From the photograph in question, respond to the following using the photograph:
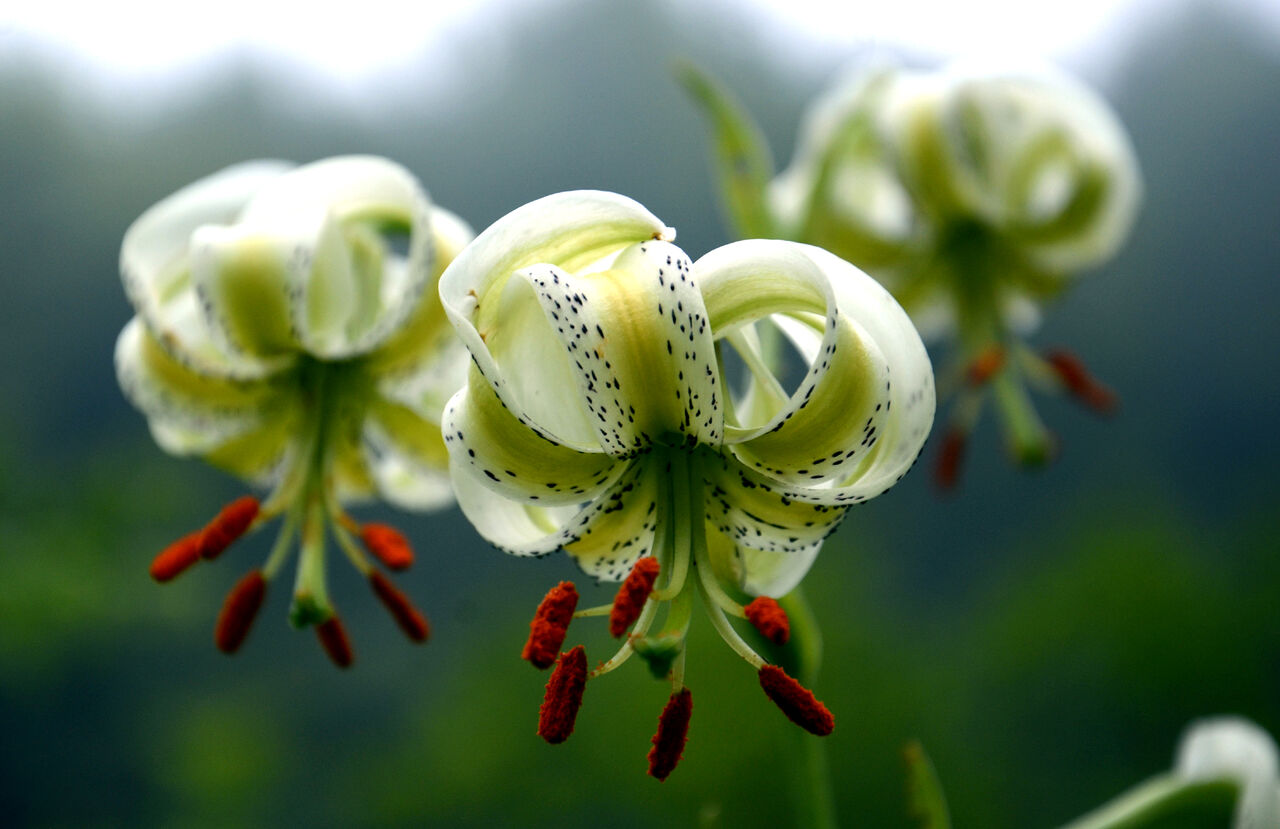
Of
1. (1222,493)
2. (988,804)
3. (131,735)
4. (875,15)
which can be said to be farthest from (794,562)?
(1222,493)

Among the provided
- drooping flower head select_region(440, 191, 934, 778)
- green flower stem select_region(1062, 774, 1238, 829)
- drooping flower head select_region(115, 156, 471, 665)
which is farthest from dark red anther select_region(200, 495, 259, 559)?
green flower stem select_region(1062, 774, 1238, 829)

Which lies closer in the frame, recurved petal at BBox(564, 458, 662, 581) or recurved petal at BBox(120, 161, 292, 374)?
recurved petal at BBox(564, 458, 662, 581)

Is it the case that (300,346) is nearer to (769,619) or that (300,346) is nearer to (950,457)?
(769,619)

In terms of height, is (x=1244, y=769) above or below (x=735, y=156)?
below

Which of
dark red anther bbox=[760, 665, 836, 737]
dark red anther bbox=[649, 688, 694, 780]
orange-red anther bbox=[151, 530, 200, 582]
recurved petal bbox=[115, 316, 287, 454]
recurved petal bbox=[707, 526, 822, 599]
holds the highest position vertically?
recurved petal bbox=[707, 526, 822, 599]

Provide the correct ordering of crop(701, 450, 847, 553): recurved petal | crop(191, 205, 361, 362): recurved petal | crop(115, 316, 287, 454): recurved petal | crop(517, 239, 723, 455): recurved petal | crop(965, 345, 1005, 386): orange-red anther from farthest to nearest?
crop(965, 345, 1005, 386): orange-red anther < crop(115, 316, 287, 454): recurved petal < crop(191, 205, 361, 362): recurved petal < crop(701, 450, 847, 553): recurved petal < crop(517, 239, 723, 455): recurved petal

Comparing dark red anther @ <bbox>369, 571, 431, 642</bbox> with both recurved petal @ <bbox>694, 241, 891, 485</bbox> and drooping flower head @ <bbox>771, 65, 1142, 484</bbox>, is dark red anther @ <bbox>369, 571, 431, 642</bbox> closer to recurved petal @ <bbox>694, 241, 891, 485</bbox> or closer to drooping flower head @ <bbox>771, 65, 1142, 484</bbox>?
recurved petal @ <bbox>694, 241, 891, 485</bbox>

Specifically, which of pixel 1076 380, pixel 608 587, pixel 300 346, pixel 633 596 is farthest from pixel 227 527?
pixel 608 587

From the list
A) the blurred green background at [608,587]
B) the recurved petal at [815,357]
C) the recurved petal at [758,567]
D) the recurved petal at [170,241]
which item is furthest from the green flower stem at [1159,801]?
the blurred green background at [608,587]
